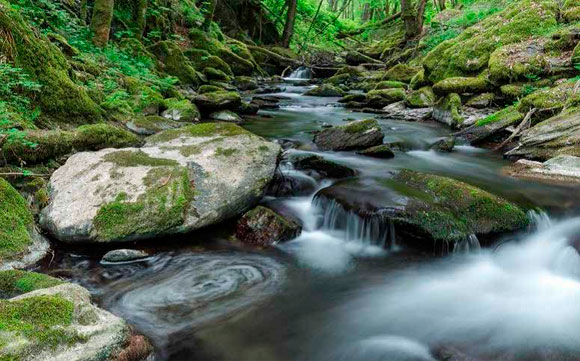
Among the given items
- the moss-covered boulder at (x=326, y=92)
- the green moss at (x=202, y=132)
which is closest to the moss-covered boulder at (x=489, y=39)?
the moss-covered boulder at (x=326, y=92)

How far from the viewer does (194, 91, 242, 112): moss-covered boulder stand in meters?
10.3

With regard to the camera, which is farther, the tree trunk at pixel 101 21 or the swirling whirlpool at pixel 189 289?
the tree trunk at pixel 101 21

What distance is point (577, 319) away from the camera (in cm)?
337

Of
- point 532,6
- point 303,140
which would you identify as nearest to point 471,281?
point 303,140

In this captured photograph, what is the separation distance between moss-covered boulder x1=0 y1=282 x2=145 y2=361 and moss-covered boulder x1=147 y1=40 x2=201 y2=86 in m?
11.8

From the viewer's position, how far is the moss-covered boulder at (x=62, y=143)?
4536 millimetres

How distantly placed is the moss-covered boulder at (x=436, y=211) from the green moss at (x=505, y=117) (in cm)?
413

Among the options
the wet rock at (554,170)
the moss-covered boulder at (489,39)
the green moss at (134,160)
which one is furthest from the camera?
the moss-covered boulder at (489,39)

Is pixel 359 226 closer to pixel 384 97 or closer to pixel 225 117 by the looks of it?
pixel 225 117

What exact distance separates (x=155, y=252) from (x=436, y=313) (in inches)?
113

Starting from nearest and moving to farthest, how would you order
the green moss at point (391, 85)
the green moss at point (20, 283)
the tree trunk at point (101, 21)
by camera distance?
the green moss at point (20, 283) < the tree trunk at point (101, 21) < the green moss at point (391, 85)

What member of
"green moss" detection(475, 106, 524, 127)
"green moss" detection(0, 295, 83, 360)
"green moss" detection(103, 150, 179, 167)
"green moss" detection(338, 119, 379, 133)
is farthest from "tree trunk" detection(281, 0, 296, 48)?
"green moss" detection(0, 295, 83, 360)

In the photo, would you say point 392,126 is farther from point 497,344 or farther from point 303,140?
point 497,344

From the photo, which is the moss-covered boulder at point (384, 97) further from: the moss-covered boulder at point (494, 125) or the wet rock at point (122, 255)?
the wet rock at point (122, 255)
